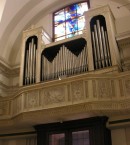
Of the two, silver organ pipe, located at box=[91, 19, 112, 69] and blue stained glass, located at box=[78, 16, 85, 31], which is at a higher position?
blue stained glass, located at box=[78, 16, 85, 31]

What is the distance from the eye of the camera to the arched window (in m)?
13.3

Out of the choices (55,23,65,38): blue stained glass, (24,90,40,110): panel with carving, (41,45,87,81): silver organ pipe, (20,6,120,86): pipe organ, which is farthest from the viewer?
(55,23,65,38): blue stained glass

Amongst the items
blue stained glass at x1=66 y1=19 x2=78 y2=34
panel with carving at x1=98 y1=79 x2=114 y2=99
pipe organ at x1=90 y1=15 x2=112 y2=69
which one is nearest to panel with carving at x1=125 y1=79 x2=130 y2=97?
panel with carving at x1=98 y1=79 x2=114 y2=99

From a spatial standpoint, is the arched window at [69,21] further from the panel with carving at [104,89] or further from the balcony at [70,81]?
the panel with carving at [104,89]

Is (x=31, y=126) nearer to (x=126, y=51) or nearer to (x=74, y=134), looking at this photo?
(x=74, y=134)

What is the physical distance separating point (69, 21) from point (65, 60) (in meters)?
3.40

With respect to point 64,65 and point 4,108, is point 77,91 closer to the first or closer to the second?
point 64,65

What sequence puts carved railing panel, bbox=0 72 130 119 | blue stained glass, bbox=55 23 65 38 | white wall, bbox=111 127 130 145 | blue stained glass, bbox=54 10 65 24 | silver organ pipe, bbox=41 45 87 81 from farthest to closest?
blue stained glass, bbox=54 10 65 24
blue stained glass, bbox=55 23 65 38
silver organ pipe, bbox=41 45 87 81
white wall, bbox=111 127 130 145
carved railing panel, bbox=0 72 130 119

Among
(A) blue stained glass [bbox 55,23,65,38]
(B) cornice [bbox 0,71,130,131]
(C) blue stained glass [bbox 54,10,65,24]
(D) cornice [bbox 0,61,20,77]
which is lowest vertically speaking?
(B) cornice [bbox 0,71,130,131]

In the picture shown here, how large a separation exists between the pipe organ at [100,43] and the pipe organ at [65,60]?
452 mm

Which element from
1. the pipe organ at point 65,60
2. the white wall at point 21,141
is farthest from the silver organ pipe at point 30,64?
the white wall at point 21,141

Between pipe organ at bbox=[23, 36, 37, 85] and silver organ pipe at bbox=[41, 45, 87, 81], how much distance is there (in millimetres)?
474

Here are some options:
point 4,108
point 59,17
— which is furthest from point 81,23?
point 4,108

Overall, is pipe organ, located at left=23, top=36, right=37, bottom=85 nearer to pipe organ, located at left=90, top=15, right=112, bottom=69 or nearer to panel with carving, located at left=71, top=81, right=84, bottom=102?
panel with carving, located at left=71, top=81, right=84, bottom=102
